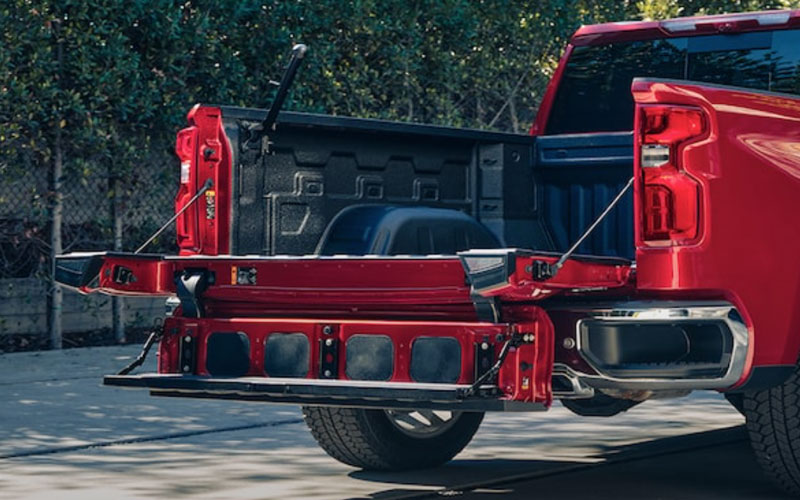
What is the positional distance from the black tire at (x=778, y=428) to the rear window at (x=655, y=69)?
5.95 ft

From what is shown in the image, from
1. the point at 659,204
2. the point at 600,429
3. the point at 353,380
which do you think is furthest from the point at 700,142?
the point at 600,429

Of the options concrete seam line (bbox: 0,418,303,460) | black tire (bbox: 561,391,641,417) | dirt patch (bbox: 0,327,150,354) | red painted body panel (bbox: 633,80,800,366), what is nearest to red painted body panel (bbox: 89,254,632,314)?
red painted body panel (bbox: 633,80,800,366)

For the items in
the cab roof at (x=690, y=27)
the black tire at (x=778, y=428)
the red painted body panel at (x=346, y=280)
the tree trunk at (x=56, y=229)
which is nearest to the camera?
the red painted body panel at (x=346, y=280)

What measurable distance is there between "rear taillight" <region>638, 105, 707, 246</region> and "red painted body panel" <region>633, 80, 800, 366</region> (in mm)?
25

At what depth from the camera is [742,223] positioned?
21.3 ft

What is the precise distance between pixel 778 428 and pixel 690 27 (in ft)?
8.57

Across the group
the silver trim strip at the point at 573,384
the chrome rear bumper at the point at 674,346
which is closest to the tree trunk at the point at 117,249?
the silver trim strip at the point at 573,384

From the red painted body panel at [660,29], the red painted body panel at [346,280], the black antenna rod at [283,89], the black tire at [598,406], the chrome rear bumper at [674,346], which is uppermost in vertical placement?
the red painted body panel at [660,29]

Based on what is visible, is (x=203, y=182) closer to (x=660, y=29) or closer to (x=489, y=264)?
(x=489, y=264)

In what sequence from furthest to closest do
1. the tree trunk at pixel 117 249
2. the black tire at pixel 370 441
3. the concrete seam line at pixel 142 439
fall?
the tree trunk at pixel 117 249 → the concrete seam line at pixel 142 439 → the black tire at pixel 370 441

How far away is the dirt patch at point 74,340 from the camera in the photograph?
14375 mm

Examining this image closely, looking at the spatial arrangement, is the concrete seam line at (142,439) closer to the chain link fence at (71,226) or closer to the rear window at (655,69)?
the rear window at (655,69)

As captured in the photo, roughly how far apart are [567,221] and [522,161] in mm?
398

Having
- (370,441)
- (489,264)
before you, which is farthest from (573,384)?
(370,441)
